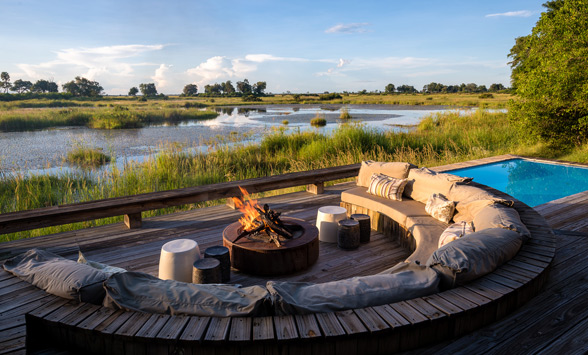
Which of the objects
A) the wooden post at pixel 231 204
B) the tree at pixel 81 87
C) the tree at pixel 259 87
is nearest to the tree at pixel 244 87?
the tree at pixel 259 87

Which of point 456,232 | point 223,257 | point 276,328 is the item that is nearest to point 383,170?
point 456,232

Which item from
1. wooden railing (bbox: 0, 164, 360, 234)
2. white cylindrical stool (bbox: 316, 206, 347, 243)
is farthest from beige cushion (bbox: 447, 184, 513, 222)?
wooden railing (bbox: 0, 164, 360, 234)

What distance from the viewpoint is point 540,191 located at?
6883 millimetres

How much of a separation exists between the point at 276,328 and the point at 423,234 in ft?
6.70

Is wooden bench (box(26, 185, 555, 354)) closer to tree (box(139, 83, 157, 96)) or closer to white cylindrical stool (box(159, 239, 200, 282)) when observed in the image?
white cylindrical stool (box(159, 239, 200, 282))

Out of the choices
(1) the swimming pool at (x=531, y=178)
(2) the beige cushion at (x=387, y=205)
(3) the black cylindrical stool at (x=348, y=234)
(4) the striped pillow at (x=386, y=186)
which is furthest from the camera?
(1) the swimming pool at (x=531, y=178)

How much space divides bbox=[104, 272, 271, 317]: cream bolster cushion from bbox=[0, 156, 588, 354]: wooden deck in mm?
83

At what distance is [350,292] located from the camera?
5.81ft

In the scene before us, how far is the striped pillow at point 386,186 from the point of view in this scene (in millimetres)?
4121

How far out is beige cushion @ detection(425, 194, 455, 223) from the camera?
345 cm

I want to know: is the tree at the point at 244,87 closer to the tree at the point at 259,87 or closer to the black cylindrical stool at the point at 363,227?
the tree at the point at 259,87

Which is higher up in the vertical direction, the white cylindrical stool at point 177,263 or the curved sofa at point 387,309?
the curved sofa at point 387,309

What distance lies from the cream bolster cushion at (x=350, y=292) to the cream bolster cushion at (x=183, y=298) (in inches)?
3.8

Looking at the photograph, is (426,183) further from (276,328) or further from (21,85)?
(21,85)
